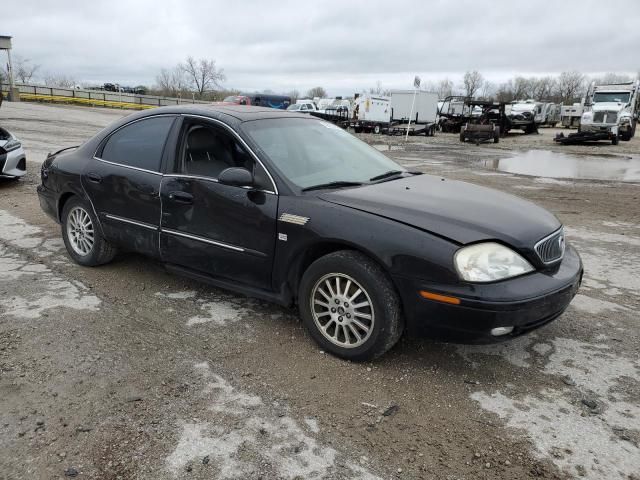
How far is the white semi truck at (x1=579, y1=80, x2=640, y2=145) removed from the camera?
81.6ft

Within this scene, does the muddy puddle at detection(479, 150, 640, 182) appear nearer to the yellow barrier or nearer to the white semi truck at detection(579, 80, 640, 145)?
the white semi truck at detection(579, 80, 640, 145)

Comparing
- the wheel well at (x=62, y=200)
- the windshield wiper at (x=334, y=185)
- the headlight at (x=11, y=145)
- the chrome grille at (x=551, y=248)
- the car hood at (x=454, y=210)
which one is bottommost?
the wheel well at (x=62, y=200)

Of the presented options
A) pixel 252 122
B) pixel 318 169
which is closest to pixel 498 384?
pixel 318 169

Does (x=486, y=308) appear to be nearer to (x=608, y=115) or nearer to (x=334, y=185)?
(x=334, y=185)

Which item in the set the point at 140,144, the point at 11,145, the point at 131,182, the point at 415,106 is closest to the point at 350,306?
the point at 131,182

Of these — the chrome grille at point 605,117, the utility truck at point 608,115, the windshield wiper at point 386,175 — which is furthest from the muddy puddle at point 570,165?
the windshield wiper at point 386,175

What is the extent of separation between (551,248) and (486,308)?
81cm

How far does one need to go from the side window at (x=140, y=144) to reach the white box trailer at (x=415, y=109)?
97.9 ft

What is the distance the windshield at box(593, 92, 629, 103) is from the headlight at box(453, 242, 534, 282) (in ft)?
93.0

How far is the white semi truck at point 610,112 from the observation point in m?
24.9

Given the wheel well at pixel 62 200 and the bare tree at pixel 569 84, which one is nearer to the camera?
the wheel well at pixel 62 200

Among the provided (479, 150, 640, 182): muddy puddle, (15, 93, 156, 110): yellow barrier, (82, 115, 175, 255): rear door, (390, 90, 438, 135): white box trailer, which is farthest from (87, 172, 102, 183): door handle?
(15, 93, 156, 110): yellow barrier

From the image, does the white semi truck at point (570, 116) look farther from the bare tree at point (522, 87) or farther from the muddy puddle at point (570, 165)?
the bare tree at point (522, 87)

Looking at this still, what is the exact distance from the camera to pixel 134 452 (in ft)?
7.93
